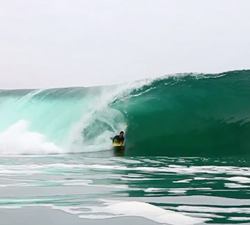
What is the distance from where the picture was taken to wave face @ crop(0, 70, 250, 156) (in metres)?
13.5

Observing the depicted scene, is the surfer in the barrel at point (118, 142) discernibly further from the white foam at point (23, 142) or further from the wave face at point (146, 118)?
the white foam at point (23, 142)

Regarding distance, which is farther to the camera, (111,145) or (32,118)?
(32,118)

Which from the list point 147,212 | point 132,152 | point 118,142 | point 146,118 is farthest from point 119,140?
point 147,212

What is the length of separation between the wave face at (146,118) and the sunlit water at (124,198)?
6.75 metres

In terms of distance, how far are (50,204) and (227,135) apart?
1044cm

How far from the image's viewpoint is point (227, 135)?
13586mm

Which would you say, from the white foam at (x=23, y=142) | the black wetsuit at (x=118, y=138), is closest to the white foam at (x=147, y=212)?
the white foam at (x=23, y=142)

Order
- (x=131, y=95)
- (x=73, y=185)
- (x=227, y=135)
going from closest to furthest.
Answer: (x=73, y=185), (x=227, y=135), (x=131, y=95)

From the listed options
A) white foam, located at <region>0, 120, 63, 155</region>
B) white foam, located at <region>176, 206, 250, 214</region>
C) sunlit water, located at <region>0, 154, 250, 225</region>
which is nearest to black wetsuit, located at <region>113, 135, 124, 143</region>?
white foam, located at <region>0, 120, 63, 155</region>

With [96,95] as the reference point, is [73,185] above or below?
below

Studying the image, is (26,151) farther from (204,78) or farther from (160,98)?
(204,78)

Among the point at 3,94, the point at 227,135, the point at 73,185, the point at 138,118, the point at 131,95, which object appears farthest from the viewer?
the point at 3,94

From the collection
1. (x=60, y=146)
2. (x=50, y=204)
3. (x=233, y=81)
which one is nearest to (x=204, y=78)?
(x=233, y=81)

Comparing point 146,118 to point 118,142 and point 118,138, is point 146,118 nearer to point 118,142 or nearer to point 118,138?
point 118,138
